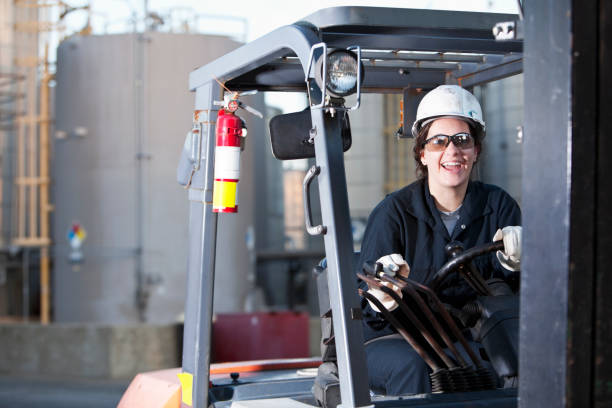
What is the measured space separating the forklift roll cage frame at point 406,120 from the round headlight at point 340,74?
9 centimetres

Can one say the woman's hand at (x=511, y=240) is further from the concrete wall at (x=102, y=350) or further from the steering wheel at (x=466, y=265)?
the concrete wall at (x=102, y=350)

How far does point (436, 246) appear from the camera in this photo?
340cm

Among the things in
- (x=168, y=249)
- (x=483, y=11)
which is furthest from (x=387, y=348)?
(x=168, y=249)

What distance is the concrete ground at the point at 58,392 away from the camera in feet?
34.2

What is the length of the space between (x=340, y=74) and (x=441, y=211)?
121cm

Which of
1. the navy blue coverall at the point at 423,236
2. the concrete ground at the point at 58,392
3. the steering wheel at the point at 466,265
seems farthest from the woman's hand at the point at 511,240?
the concrete ground at the point at 58,392

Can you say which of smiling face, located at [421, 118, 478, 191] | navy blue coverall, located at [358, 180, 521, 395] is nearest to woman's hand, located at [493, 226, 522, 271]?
navy blue coverall, located at [358, 180, 521, 395]

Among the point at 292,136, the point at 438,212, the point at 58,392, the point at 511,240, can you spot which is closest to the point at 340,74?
the point at 292,136

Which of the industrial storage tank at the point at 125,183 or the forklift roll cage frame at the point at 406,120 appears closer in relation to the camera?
the forklift roll cage frame at the point at 406,120

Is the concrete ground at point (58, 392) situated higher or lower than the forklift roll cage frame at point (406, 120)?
lower

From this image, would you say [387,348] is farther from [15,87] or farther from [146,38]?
[15,87]

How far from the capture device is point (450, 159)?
3.47m

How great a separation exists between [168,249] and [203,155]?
11555 mm

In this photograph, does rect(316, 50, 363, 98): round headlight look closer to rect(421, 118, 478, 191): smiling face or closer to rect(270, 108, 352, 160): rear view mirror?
rect(270, 108, 352, 160): rear view mirror
